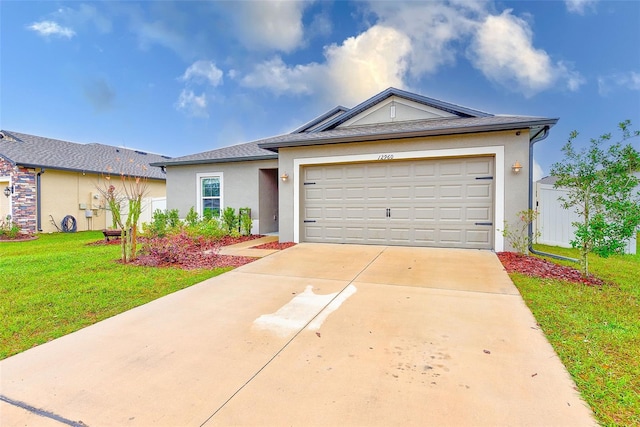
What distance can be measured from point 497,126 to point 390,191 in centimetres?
303

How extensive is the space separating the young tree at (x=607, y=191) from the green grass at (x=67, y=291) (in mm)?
7052

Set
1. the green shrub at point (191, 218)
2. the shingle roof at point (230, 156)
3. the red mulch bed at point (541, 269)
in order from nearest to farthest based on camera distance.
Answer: the red mulch bed at point (541, 269) < the shingle roof at point (230, 156) < the green shrub at point (191, 218)

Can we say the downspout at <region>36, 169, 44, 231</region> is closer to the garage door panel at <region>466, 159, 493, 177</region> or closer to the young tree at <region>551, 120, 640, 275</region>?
the garage door panel at <region>466, 159, 493, 177</region>

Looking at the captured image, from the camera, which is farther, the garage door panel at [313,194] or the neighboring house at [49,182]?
the neighboring house at [49,182]

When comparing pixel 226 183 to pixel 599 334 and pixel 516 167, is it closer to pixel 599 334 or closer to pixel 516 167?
pixel 516 167

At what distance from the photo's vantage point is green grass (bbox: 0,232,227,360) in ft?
11.7

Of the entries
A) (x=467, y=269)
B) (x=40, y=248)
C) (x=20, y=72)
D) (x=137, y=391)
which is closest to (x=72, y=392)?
(x=137, y=391)

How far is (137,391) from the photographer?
93.6 inches

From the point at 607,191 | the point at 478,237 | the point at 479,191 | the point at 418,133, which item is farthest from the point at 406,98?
the point at 607,191

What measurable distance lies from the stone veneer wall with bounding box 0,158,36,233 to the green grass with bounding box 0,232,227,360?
8247 millimetres

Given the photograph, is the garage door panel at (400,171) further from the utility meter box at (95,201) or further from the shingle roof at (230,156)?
the utility meter box at (95,201)

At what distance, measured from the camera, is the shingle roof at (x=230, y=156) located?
455 inches

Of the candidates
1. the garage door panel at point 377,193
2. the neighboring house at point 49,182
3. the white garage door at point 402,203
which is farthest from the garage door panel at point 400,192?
the neighboring house at point 49,182

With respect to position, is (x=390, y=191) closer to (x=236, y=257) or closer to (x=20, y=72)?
(x=236, y=257)
